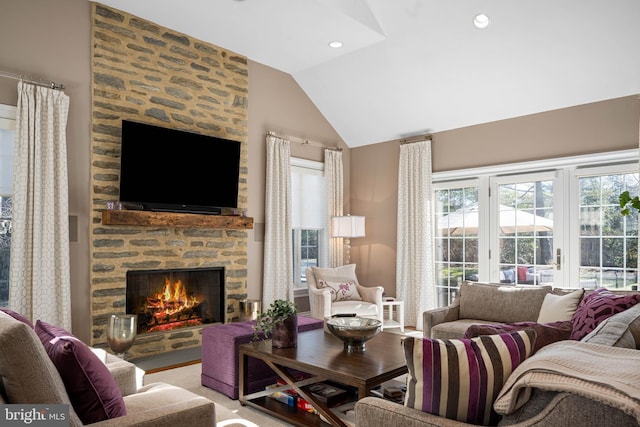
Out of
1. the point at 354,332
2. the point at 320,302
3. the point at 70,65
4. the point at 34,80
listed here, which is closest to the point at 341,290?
the point at 320,302

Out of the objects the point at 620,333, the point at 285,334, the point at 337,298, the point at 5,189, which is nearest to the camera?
the point at 620,333

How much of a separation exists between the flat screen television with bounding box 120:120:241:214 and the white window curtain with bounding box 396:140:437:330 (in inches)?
90.7

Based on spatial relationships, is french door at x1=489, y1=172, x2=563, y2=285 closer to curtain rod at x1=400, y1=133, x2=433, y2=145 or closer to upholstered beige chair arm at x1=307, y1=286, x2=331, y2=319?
Result: curtain rod at x1=400, y1=133, x2=433, y2=145

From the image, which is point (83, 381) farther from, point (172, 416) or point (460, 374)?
point (460, 374)

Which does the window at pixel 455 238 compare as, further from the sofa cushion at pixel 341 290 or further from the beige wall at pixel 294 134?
the sofa cushion at pixel 341 290

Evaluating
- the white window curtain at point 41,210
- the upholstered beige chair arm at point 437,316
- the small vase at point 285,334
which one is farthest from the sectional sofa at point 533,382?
the white window curtain at point 41,210

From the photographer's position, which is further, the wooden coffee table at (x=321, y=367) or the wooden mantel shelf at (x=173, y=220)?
the wooden mantel shelf at (x=173, y=220)

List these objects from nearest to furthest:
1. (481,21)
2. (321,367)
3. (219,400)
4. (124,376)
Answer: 1. (124,376)
2. (321,367)
3. (219,400)
4. (481,21)

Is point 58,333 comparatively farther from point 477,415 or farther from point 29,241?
point 29,241

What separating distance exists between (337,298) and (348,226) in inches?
43.4

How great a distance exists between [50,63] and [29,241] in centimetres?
153

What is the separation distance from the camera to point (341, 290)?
5625 millimetres

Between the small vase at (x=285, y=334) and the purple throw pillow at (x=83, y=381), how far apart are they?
1.57 metres

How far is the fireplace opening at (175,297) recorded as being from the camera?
4.59m
